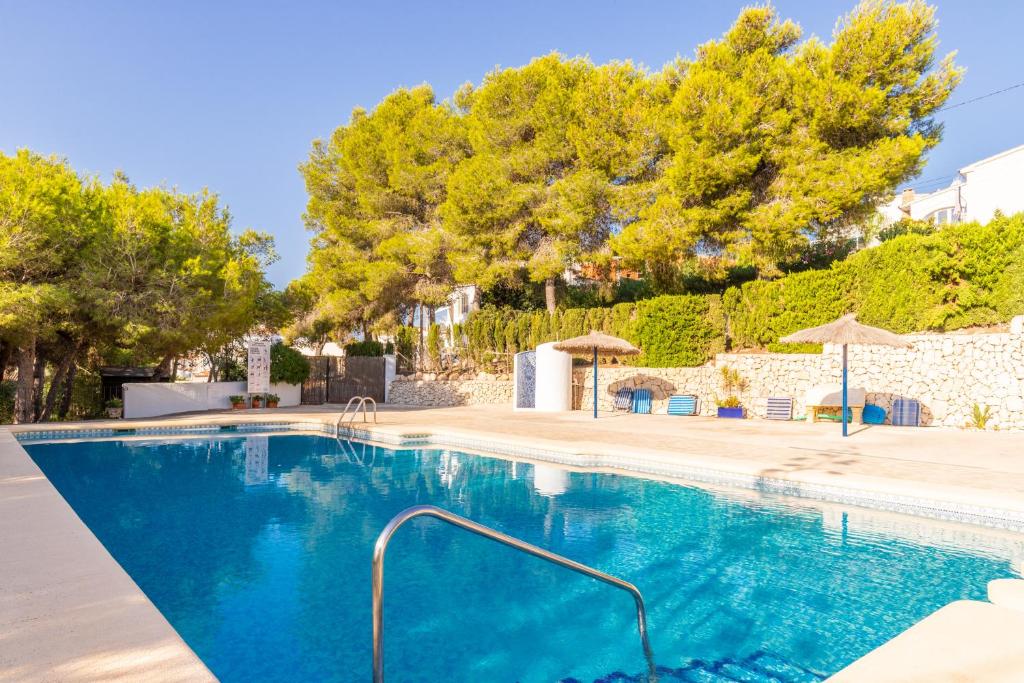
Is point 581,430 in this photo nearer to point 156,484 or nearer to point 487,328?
point 156,484

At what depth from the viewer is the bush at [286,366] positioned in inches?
824

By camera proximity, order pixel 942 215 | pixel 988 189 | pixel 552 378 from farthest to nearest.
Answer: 1. pixel 942 215
2. pixel 988 189
3. pixel 552 378

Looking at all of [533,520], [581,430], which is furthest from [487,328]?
[533,520]

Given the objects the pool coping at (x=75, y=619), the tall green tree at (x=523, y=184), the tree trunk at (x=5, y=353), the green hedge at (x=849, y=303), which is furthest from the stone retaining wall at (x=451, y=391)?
the pool coping at (x=75, y=619)

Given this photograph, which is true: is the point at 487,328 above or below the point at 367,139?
below

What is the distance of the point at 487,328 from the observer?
71.2ft

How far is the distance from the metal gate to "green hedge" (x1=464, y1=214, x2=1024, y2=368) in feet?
20.5

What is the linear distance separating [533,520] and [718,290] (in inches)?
608

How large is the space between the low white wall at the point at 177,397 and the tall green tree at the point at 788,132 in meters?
13.2

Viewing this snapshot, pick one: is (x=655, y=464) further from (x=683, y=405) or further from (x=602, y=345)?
(x=683, y=405)

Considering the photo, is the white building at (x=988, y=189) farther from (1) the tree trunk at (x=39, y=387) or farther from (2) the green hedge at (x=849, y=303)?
(1) the tree trunk at (x=39, y=387)

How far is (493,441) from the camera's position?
439 inches

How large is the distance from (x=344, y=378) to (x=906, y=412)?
58.5 feet

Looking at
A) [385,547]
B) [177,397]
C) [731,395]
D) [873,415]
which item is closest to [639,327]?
[731,395]
